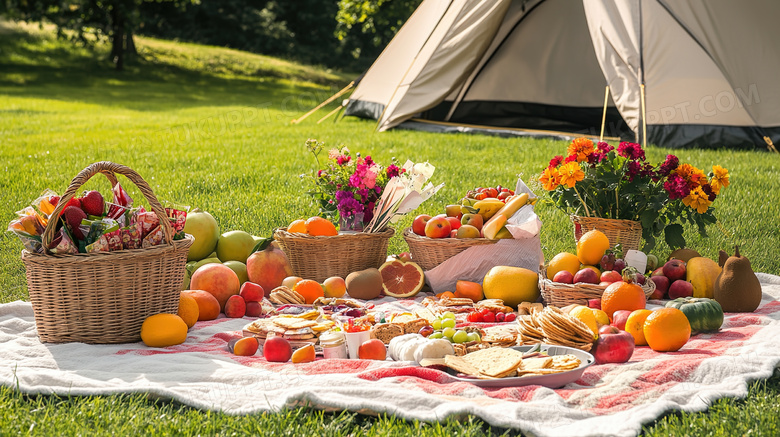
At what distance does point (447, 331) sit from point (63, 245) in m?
1.51

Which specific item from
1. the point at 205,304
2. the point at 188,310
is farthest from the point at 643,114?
the point at 188,310

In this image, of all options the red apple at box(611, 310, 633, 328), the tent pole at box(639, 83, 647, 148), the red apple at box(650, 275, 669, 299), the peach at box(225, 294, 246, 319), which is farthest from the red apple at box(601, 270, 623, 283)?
the tent pole at box(639, 83, 647, 148)

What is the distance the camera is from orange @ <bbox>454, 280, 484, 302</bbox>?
3.64 m

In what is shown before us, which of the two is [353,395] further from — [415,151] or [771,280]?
[415,151]

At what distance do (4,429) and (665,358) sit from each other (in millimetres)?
2178

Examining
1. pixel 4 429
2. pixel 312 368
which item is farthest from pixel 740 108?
pixel 4 429

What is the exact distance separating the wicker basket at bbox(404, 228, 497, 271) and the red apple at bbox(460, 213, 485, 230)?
0.15 m

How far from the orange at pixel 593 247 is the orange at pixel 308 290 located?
49.7 inches

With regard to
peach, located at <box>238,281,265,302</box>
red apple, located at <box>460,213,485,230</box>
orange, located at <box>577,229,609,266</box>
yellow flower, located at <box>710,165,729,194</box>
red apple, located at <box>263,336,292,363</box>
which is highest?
yellow flower, located at <box>710,165,729,194</box>

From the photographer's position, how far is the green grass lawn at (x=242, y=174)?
218 centimetres

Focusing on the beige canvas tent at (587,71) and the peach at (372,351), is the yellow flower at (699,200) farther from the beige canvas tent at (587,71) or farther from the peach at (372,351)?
the beige canvas tent at (587,71)

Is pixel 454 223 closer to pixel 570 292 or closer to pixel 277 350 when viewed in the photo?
pixel 570 292

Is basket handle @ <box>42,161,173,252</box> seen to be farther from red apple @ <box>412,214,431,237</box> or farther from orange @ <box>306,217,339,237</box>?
red apple @ <box>412,214,431,237</box>

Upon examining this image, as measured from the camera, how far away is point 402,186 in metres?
3.85
